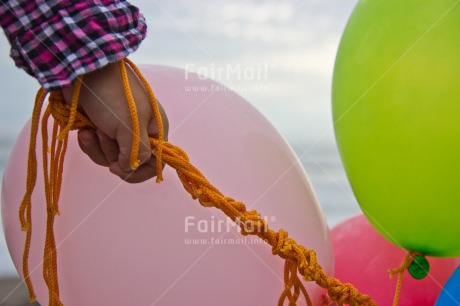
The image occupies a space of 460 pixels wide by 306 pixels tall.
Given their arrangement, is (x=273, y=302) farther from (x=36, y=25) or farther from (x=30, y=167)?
(x=36, y=25)

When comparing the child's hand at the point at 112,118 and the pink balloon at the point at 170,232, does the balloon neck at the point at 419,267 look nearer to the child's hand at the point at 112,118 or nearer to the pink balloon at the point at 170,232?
the pink balloon at the point at 170,232

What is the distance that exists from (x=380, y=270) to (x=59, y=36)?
2.15ft

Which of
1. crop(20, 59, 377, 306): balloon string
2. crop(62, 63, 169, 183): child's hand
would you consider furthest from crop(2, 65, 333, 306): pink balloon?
crop(62, 63, 169, 183): child's hand

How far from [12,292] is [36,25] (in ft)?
4.47

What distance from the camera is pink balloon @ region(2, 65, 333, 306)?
32.2 inches

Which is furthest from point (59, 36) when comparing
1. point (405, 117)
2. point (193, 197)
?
point (405, 117)

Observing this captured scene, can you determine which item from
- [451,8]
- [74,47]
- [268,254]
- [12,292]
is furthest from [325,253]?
[12,292]

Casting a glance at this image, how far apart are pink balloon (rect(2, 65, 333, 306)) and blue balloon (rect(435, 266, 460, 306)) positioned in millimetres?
179

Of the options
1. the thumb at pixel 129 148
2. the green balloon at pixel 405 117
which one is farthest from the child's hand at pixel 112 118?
the green balloon at pixel 405 117

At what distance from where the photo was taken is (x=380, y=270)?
101 cm

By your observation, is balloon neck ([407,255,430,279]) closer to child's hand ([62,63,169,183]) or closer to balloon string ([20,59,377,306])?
balloon string ([20,59,377,306])

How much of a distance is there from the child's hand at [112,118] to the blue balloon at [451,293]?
0.47m

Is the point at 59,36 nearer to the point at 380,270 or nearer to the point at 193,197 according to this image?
the point at 193,197

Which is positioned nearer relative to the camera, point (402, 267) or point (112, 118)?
point (112, 118)
